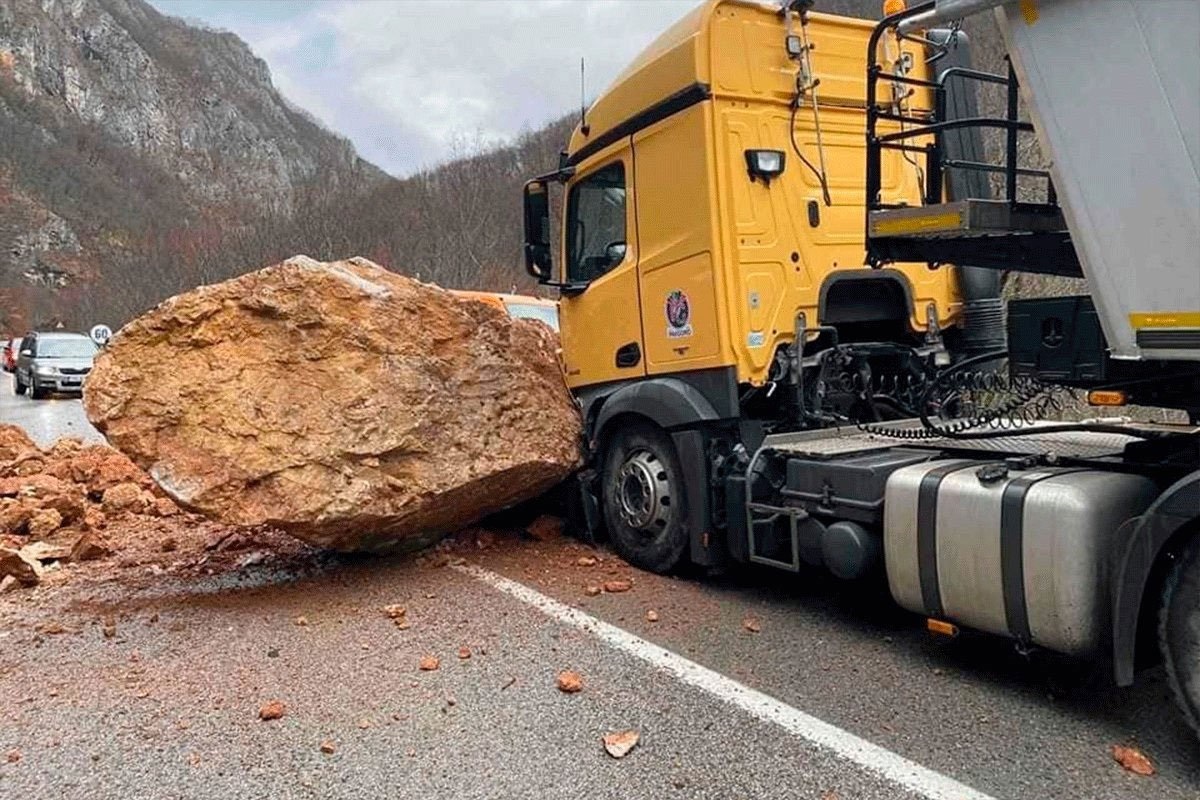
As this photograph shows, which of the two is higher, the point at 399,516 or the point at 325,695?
the point at 399,516

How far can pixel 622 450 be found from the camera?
5941mm

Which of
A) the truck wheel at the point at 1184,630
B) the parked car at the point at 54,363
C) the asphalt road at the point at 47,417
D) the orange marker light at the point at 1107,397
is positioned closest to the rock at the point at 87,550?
the asphalt road at the point at 47,417

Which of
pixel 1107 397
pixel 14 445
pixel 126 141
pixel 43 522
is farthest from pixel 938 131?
pixel 126 141

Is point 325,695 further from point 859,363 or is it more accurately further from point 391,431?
point 859,363

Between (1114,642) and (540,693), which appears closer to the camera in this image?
(1114,642)

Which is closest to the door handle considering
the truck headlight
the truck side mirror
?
the truck side mirror

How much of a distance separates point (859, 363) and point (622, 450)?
1.49 m

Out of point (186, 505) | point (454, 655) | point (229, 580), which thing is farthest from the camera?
point (229, 580)

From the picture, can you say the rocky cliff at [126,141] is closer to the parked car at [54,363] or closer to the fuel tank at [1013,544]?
A: the parked car at [54,363]

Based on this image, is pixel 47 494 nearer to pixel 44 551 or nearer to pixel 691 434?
pixel 44 551

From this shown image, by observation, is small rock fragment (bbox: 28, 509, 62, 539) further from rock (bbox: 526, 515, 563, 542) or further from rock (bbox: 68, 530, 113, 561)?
rock (bbox: 526, 515, 563, 542)

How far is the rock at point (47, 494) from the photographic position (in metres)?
7.07

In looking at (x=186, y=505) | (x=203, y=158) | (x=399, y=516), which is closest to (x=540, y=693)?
(x=399, y=516)

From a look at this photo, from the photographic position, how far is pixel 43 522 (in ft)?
22.5
